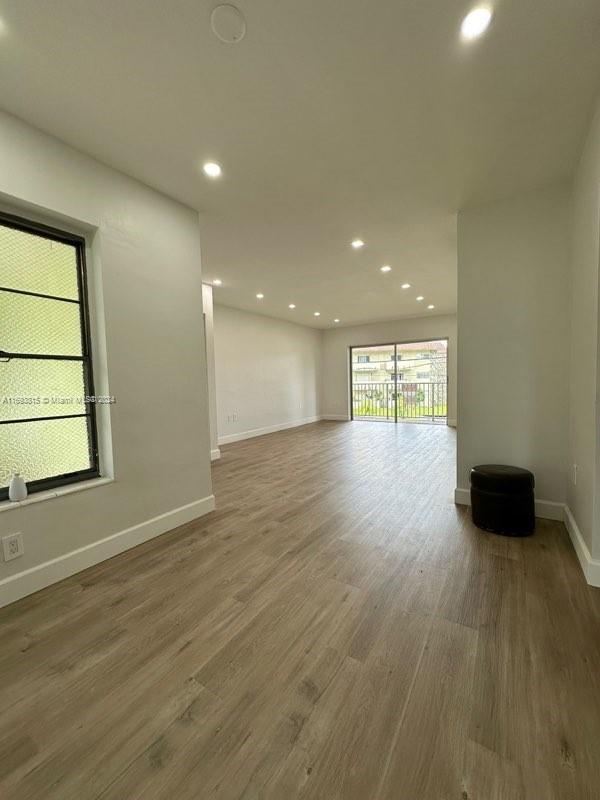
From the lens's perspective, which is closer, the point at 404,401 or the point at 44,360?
the point at 44,360

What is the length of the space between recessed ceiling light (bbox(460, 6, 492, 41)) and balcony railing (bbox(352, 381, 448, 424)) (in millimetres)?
7581

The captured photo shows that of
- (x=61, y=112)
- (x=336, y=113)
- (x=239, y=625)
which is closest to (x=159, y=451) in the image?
(x=239, y=625)

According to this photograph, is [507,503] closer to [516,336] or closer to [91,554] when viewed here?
[516,336]

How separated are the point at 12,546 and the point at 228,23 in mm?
2788

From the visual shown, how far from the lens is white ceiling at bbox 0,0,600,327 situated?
144 centimetres

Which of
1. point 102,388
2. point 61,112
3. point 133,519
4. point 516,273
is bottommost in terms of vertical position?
point 133,519

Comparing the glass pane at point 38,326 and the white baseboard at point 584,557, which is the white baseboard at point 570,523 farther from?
the glass pane at point 38,326

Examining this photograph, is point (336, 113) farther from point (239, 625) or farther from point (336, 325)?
point (336, 325)

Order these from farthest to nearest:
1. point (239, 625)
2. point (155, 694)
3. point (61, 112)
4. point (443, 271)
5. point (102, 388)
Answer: point (443, 271) → point (102, 388) → point (61, 112) → point (239, 625) → point (155, 694)

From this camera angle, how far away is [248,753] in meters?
1.08

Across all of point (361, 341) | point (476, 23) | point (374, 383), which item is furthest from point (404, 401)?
point (476, 23)

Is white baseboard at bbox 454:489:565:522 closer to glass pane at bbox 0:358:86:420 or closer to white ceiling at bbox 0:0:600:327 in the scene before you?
white ceiling at bbox 0:0:600:327

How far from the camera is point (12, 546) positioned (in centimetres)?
188

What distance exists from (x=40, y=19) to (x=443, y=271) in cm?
470
